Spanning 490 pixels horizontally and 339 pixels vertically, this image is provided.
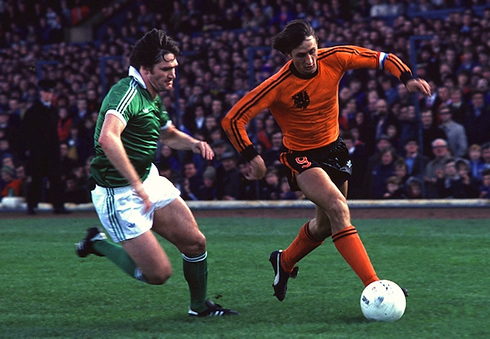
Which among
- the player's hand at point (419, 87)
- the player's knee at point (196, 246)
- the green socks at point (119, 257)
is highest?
the player's hand at point (419, 87)

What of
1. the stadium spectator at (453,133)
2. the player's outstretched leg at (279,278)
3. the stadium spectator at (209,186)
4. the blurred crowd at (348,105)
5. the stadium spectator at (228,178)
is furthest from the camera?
the stadium spectator at (209,186)

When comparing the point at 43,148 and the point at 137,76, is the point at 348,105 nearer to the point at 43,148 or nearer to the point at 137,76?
the point at 43,148

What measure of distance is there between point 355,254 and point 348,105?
675cm

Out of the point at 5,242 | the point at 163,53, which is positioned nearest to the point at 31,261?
the point at 5,242

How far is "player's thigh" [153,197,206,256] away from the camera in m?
5.21

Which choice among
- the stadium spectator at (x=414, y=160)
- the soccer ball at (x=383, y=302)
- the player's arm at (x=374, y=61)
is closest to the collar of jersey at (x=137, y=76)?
the player's arm at (x=374, y=61)

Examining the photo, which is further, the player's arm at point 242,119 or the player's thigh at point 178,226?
the player's arm at point 242,119

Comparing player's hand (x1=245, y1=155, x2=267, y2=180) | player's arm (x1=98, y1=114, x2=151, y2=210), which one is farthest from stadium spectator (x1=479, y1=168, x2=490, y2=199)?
player's arm (x1=98, y1=114, x2=151, y2=210)

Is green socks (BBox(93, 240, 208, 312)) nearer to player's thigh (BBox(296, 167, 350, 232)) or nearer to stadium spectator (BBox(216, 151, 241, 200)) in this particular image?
player's thigh (BBox(296, 167, 350, 232))

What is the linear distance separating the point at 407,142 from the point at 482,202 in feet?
4.16

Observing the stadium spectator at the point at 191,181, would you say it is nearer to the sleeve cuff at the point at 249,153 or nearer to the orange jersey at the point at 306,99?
the orange jersey at the point at 306,99

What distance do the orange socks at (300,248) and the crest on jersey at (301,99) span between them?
0.84 metres

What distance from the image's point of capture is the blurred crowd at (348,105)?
1106cm

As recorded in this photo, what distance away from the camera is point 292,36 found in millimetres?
5488
